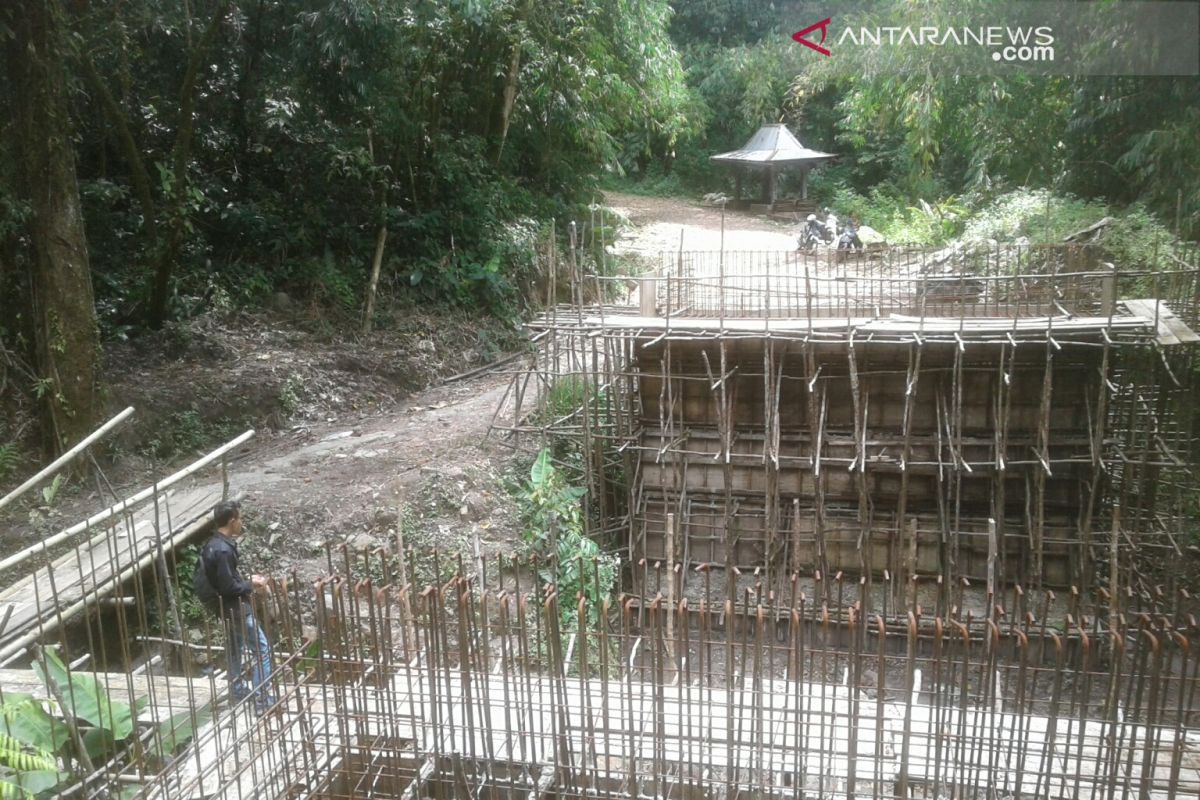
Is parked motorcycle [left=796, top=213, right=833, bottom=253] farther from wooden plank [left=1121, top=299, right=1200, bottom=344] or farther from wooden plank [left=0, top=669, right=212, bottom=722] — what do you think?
wooden plank [left=0, top=669, right=212, bottom=722]

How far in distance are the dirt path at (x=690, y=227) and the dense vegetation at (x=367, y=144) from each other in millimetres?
2631

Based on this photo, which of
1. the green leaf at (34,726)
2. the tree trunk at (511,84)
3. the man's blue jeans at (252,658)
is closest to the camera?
the green leaf at (34,726)

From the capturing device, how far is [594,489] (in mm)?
9477

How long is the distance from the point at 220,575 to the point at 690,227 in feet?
57.7

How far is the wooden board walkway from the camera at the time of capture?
527cm

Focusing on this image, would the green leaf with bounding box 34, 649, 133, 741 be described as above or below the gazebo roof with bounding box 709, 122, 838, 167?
below

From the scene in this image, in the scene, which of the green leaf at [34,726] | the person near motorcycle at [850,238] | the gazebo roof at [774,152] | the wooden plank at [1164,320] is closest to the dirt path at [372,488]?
the green leaf at [34,726]

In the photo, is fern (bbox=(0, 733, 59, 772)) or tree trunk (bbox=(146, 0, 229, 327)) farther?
tree trunk (bbox=(146, 0, 229, 327))

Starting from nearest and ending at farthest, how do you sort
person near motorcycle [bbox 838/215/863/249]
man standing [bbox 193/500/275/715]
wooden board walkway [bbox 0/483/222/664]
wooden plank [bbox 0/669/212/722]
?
wooden plank [bbox 0/669/212/722]
man standing [bbox 193/500/275/715]
wooden board walkway [bbox 0/483/222/664]
person near motorcycle [bbox 838/215/863/249]

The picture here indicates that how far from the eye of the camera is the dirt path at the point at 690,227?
18.9 metres

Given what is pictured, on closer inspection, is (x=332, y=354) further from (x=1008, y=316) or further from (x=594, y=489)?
(x=1008, y=316)

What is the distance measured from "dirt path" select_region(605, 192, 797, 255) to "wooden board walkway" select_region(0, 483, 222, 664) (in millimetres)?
10832

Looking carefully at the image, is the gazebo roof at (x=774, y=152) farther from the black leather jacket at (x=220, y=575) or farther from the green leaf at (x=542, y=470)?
the black leather jacket at (x=220, y=575)

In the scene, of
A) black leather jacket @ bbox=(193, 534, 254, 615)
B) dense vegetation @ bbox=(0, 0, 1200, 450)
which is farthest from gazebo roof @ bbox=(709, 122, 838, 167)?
black leather jacket @ bbox=(193, 534, 254, 615)
